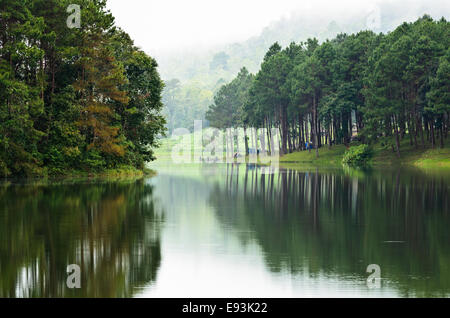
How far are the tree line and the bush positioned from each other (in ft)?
8.10

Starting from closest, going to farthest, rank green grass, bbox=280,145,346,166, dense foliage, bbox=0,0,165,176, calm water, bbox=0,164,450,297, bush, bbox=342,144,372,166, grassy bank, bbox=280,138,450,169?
calm water, bbox=0,164,450,297 → dense foliage, bbox=0,0,165,176 → grassy bank, bbox=280,138,450,169 → bush, bbox=342,144,372,166 → green grass, bbox=280,145,346,166

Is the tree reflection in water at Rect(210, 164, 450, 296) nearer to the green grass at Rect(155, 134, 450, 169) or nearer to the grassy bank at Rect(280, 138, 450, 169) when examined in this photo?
the grassy bank at Rect(280, 138, 450, 169)

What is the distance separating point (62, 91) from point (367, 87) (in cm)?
5392

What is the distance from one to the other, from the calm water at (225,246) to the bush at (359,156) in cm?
5669

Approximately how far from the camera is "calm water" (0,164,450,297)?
478 inches

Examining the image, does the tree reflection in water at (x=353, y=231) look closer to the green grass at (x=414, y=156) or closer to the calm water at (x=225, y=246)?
the calm water at (x=225, y=246)

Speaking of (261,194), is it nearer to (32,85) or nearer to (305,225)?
(305,225)

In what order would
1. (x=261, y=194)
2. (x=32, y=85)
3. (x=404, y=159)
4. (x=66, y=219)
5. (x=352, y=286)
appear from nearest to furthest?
(x=352, y=286) < (x=66, y=219) < (x=261, y=194) < (x=32, y=85) < (x=404, y=159)

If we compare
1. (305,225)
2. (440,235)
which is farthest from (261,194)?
(440,235)

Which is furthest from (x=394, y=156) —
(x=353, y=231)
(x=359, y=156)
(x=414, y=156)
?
(x=353, y=231)

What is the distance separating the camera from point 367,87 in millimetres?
95438

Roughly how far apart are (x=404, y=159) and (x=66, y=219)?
67.2 m

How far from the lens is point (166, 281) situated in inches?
498

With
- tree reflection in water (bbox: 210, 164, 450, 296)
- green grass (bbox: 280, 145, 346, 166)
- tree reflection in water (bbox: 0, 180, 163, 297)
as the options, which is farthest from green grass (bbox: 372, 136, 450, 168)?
tree reflection in water (bbox: 0, 180, 163, 297)
